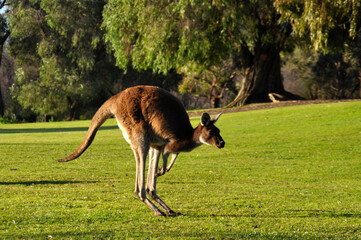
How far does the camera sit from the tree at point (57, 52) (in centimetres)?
3950

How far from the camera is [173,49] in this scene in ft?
93.8

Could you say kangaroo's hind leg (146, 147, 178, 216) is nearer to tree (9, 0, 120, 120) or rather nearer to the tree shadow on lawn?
the tree shadow on lawn

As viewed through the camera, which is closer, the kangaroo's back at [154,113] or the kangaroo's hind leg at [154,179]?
the kangaroo's back at [154,113]

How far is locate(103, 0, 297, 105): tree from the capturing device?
2725 cm

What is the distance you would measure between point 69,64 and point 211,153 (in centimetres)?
2611

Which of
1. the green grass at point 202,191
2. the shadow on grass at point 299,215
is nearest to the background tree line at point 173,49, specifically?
the green grass at point 202,191

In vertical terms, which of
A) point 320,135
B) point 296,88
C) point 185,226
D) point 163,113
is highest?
point 163,113

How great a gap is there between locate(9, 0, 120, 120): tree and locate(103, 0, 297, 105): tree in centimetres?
747

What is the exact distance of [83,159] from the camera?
15758mm

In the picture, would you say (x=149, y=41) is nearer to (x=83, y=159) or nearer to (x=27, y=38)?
(x=83, y=159)

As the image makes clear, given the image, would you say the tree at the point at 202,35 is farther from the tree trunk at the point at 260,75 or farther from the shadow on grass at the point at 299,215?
the shadow on grass at the point at 299,215

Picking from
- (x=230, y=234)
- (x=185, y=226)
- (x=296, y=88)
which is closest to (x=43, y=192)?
(x=185, y=226)

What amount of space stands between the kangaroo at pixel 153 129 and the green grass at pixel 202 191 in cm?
83

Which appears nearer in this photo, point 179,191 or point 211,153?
point 179,191
